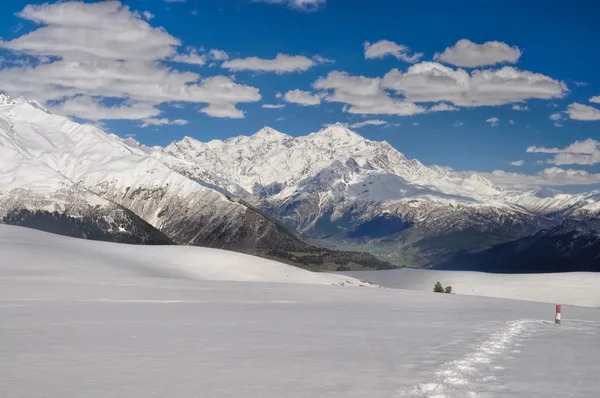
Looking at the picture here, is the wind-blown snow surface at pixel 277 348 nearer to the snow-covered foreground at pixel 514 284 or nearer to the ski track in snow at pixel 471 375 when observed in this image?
the ski track in snow at pixel 471 375

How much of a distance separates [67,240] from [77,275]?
36926 millimetres

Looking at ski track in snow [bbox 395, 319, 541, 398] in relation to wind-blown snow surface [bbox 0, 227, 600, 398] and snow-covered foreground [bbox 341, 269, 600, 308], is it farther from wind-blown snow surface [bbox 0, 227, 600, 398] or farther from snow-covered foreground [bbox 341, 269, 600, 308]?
snow-covered foreground [bbox 341, 269, 600, 308]

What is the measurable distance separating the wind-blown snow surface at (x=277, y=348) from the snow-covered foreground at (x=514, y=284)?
6850 cm

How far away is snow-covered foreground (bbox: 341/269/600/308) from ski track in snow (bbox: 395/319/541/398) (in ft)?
283

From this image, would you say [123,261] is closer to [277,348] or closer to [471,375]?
[277,348]

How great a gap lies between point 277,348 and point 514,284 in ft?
375

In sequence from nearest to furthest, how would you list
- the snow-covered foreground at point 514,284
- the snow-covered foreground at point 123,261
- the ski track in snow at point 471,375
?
the ski track in snow at point 471,375 < the snow-covered foreground at point 123,261 < the snow-covered foreground at point 514,284

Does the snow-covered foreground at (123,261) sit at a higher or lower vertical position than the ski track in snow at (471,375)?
higher

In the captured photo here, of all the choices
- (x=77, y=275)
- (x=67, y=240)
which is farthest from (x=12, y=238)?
(x=77, y=275)

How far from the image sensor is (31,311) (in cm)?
3631

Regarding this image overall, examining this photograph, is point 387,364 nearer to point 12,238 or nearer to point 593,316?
point 593,316

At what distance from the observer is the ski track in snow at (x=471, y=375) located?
1952 centimetres

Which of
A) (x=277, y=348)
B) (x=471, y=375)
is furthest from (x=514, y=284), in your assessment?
(x=471, y=375)

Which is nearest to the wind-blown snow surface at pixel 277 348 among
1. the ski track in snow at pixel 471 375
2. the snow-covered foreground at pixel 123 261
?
the ski track in snow at pixel 471 375
